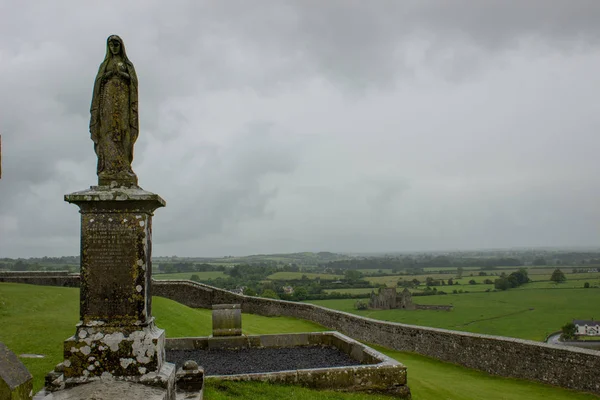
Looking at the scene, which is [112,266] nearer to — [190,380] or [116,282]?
[116,282]

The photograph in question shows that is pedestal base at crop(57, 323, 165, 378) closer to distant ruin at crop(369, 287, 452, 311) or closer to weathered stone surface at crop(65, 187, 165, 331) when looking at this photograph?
weathered stone surface at crop(65, 187, 165, 331)

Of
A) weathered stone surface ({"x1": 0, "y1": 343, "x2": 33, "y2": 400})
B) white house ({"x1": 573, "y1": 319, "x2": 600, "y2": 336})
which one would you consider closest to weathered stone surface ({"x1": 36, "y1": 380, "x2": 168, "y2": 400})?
weathered stone surface ({"x1": 0, "y1": 343, "x2": 33, "y2": 400})

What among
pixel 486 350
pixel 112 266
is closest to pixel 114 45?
pixel 112 266

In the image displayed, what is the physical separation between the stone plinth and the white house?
23.9 m

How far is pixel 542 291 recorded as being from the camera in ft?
177

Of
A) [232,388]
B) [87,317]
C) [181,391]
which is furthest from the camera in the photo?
[232,388]

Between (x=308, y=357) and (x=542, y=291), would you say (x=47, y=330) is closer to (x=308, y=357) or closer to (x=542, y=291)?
(x=308, y=357)

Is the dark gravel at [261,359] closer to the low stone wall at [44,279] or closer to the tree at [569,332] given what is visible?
the low stone wall at [44,279]

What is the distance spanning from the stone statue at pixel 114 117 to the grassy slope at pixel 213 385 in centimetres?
409

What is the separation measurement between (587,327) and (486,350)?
21.7 m

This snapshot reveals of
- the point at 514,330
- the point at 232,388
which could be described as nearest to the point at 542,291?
the point at 514,330

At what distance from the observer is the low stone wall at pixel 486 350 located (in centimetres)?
1062

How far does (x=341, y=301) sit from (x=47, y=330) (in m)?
38.1

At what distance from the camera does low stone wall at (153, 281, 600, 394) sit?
1062cm
